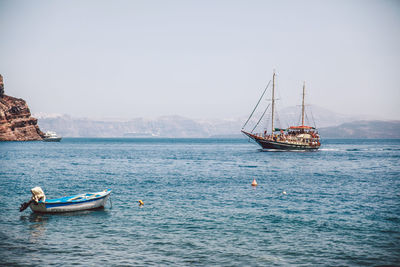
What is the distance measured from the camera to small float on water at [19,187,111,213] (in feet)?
92.0

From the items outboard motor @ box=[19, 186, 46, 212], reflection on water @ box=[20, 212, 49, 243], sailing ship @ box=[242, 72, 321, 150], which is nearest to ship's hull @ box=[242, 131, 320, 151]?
sailing ship @ box=[242, 72, 321, 150]

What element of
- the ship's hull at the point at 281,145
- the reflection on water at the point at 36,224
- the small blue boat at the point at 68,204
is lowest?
the reflection on water at the point at 36,224

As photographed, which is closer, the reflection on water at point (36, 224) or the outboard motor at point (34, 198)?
the reflection on water at point (36, 224)

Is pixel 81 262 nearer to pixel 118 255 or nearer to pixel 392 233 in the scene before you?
pixel 118 255

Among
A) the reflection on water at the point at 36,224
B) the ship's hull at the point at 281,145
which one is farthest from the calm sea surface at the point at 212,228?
the ship's hull at the point at 281,145

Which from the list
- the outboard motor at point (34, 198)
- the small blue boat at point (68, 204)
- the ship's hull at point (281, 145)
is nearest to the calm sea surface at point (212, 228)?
the small blue boat at point (68, 204)

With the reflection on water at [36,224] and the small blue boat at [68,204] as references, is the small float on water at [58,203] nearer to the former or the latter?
the small blue boat at [68,204]

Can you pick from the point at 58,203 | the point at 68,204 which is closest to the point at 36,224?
the point at 58,203

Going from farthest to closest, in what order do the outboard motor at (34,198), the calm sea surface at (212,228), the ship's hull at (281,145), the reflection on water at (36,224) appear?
the ship's hull at (281,145), the outboard motor at (34,198), the reflection on water at (36,224), the calm sea surface at (212,228)

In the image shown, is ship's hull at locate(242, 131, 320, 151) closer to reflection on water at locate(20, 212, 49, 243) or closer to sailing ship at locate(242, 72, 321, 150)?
sailing ship at locate(242, 72, 321, 150)

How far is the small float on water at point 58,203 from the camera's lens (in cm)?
2804

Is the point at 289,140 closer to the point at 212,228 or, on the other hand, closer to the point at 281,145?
the point at 281,145

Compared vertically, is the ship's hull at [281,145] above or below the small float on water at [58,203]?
above

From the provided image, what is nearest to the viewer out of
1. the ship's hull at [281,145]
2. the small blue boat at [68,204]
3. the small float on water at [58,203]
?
the small float on water at [58,203]
